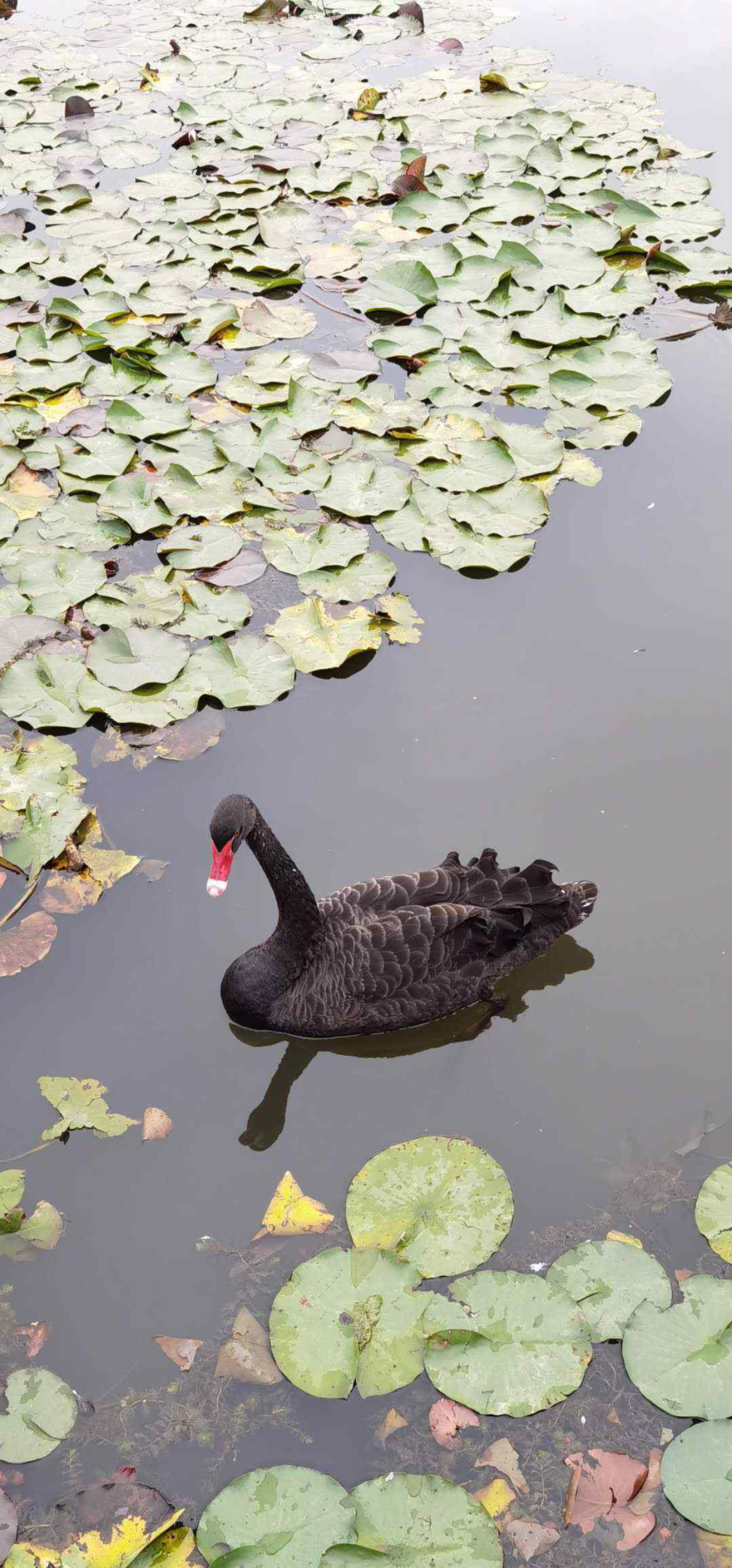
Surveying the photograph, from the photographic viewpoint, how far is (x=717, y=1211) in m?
3.52

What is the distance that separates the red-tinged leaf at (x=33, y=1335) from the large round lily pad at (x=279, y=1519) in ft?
2.33

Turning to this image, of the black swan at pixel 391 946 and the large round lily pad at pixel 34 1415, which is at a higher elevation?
the black swan at pixel 391 946

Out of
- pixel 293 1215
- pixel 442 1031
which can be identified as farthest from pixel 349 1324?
pixel 442 1031

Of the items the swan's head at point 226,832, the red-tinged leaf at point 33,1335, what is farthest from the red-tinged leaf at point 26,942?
the red-tinged leaf at point 33,1335

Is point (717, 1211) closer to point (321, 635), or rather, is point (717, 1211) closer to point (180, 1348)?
point (180, 1348)

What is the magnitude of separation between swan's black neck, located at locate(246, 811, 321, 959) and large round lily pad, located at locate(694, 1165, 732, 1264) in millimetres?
1530

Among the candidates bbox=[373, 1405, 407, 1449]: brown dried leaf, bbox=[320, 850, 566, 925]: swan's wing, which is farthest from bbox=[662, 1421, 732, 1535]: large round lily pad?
bbox=[320, 850, 566, 925]: swan's wing

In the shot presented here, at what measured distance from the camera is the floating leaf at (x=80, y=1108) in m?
3.91

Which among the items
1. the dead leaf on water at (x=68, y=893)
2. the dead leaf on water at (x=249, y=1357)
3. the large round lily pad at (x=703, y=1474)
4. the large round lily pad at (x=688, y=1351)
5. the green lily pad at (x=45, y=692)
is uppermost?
the green lily pad at (x=45, y=692)

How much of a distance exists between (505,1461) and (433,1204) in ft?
2.34

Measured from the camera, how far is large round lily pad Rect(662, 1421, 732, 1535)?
2943mm

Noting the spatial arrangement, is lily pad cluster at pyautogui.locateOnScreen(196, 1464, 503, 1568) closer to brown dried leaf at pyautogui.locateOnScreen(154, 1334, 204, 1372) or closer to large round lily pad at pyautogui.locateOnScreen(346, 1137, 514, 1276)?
brown dried leaf at pyautogui.locateOnScreen(154, 1334, 204, 1372)

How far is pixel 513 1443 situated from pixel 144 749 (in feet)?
9.81

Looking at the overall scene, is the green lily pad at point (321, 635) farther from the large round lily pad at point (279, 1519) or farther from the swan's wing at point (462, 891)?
the large round lily pad at point (279, 1519)
